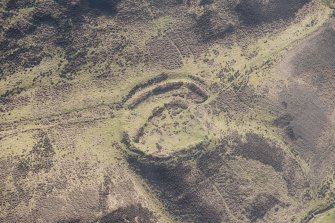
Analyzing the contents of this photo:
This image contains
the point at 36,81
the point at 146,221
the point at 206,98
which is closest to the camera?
the point at 146,221

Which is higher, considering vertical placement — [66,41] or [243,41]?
[66,41]

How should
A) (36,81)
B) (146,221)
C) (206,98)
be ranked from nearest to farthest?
1. (146,221)
2. (36,81)
3. (206,98)

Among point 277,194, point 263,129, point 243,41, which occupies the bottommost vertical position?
point 277,194

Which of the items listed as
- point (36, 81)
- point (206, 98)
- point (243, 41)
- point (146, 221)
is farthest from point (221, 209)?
point (36, 81)

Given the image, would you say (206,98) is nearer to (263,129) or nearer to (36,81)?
(263,129)

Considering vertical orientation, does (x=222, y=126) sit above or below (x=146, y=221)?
above

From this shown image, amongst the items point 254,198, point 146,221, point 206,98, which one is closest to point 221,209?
point 254,198

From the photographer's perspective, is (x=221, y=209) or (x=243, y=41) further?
(x=243, y=41)

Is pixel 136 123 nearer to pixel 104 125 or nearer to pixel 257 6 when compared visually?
pixel 104 125

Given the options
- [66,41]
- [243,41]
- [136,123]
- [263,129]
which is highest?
[66,41]
